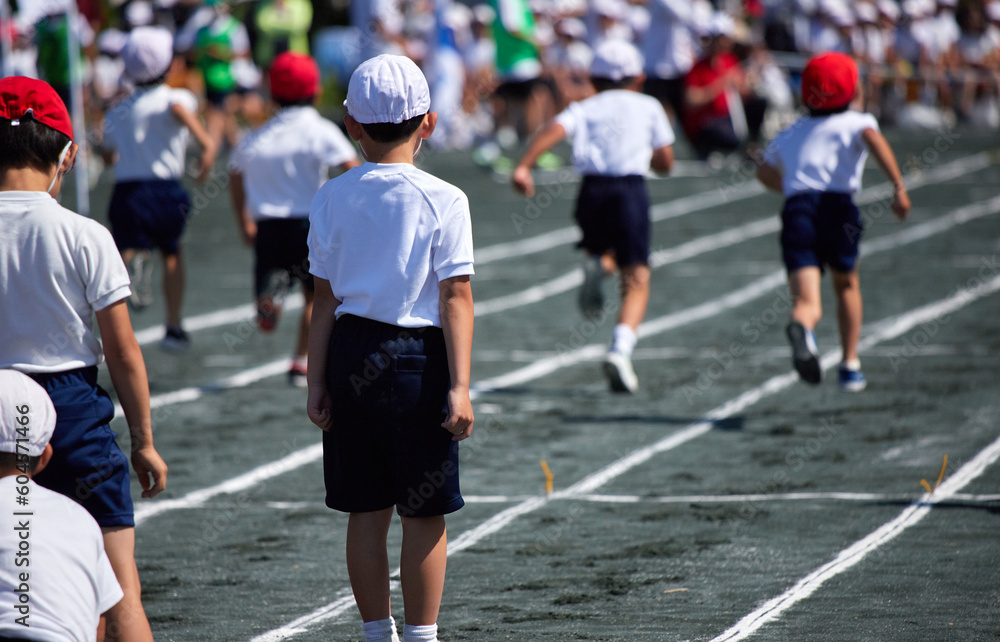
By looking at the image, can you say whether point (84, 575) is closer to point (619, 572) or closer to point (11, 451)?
point (11, 451)

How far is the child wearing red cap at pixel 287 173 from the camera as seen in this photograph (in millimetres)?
8680

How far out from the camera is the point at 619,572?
5.20 meters

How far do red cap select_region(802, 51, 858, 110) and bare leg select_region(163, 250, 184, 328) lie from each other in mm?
4346

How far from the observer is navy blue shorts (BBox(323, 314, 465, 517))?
12.8ft

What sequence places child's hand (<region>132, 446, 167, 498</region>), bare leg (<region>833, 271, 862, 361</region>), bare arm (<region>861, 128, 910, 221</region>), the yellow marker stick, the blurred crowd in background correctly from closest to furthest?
child's hand (<region>132, 446, 167, 498</region>) < the yellow marker stick < bare arm (<region>861, 128, 910, 221</region>) < bare leg (<region>833, 271, 862, 361</region>) < the blurred crowd in background

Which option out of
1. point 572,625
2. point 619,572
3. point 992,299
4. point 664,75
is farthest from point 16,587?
point 664,75

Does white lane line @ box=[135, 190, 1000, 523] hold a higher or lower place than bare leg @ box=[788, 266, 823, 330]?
lower

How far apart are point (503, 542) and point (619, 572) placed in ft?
1.97

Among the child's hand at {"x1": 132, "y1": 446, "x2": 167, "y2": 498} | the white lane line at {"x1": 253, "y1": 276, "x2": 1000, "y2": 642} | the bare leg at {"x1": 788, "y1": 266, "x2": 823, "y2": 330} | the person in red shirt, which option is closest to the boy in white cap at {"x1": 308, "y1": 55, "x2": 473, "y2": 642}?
the child's hand at {"x1": 132, "y1": 446, "x2": 167, "y2": 498}

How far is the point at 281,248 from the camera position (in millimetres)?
8758

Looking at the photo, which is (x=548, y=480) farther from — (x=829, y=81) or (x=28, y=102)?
(x=28, y=102)

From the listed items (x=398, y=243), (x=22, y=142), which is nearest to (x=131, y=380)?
(x=22, y=142)

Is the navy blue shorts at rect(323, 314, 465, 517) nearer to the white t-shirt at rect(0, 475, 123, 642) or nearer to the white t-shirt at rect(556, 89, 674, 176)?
the white t-shirt at rect(0, 475, 123, 642)

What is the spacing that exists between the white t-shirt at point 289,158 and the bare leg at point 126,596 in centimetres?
514
